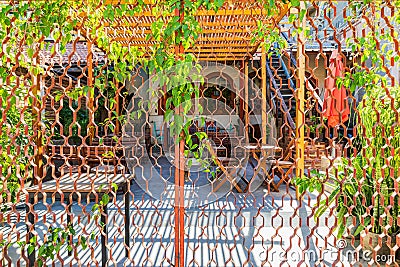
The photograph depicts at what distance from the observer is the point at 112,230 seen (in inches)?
162

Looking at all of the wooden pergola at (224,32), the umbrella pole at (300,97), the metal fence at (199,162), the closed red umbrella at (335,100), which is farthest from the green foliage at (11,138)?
the closed red umbrella at (335,100)

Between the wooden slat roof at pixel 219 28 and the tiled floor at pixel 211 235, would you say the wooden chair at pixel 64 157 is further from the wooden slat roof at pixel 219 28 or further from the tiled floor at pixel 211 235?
the wooden slat roof at pixel 219 28

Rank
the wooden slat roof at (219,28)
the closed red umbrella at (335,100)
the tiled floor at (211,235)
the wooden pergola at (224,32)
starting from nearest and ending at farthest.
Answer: the closed red umbrella at (335,100) → the tiled floor at (211,235) → the wooden pergola at (224,32) → the wooden slat roof at (219,28)

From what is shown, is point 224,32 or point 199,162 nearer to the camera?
point 199,162

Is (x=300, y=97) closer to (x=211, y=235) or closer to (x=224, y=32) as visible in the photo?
(x=224, y=32)

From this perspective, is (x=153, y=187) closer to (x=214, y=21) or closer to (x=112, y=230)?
(x=112, y=230)

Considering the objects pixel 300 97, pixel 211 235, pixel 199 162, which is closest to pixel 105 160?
pixel 211 235

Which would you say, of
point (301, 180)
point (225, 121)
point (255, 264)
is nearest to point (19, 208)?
point (255, 264)

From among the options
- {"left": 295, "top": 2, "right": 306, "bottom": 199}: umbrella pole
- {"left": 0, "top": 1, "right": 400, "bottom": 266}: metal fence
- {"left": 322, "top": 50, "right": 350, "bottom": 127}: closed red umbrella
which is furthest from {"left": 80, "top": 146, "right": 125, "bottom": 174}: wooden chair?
{"left": 322, "top": 50, "right": 350, "bottom": 127}: closed red umbrella

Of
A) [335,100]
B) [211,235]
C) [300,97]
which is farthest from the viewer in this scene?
[300,97]

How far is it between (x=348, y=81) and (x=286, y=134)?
5.92m

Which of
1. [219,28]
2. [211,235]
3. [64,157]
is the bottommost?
[211,235]

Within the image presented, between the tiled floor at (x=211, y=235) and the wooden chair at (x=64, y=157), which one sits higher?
the wooden chair at (x=64, y=157)

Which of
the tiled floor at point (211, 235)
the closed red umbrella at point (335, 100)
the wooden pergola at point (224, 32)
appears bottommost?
the tiled floor at point (211, 235)
